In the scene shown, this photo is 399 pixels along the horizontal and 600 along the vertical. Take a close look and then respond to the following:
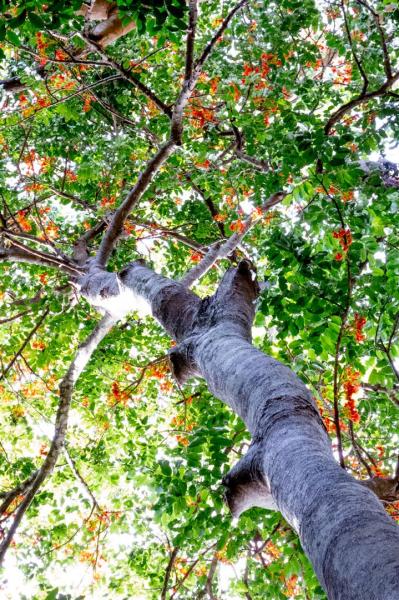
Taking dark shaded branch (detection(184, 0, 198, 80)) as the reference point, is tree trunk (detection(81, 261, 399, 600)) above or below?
below

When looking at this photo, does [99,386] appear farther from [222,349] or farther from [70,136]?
[222,349]

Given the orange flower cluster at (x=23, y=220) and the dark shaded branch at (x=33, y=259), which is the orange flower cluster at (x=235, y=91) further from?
the orange flower cluster at (x=23, y=220)

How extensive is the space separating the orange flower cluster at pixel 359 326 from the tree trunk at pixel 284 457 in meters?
0.78

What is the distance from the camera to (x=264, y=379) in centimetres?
169

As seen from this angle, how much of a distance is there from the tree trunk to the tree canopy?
405mm

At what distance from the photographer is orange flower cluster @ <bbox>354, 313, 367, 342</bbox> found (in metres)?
3.12

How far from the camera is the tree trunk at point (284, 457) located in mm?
892

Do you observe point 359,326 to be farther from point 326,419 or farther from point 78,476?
point 78,476

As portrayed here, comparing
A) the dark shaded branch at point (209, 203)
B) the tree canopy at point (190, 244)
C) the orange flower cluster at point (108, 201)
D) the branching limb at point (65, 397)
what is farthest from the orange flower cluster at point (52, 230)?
the branching limb at point (65, 397)

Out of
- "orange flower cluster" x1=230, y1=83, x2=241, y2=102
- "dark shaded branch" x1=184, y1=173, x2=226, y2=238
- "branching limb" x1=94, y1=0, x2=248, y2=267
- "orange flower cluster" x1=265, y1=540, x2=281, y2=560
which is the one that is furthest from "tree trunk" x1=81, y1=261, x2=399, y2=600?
"dark shaded branch" x1=184, y1=173, x2=226, y2=238

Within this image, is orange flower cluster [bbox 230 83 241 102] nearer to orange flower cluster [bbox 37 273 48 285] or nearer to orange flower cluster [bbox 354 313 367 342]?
orange flower cluster [bbox 354 313 367 342]

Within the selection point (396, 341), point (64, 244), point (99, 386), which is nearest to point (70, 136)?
point (64, 244)

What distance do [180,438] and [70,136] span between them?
486 cm

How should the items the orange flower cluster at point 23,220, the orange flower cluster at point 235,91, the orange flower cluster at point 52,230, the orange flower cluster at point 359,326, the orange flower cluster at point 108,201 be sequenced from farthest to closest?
1. the orange flower cluster at point 52,230
2. the orange flower cluster at point 23,220
3. the orange flower cluster at point 108,201
4. the orange flower cluster at point 235,91
5. the orange flower cluster at point 359,326
